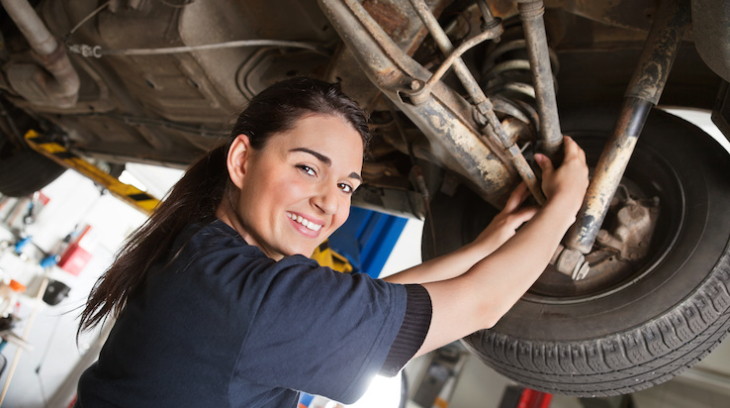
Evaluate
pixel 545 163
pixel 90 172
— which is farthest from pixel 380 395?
pixel 545 163

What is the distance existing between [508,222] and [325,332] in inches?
22.6

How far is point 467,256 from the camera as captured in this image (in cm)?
100

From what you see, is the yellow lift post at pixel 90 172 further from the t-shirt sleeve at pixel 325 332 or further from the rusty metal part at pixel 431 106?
the t-shirt sleeve at pixel 325 332

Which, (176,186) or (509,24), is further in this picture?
(509,24)

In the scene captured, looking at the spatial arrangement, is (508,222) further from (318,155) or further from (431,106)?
(318,155)

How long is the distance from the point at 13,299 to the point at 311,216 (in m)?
3.67

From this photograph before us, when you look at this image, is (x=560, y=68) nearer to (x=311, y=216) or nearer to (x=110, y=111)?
(x=311, y=216)

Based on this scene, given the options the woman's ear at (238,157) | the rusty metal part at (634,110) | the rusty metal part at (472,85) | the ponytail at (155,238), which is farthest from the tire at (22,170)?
the rusty metal part at (634,110)

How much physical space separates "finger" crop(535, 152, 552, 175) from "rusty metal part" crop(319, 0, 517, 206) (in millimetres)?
67

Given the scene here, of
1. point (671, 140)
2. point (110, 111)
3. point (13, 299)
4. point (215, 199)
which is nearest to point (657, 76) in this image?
point (671, 140)

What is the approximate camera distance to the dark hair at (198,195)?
84 centimetres

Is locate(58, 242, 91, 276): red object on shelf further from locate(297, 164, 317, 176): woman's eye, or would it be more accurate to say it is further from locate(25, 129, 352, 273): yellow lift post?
locate(297, 164, 317, 176): woman's eye

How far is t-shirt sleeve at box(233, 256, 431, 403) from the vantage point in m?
0.61

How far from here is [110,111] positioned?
6.47 feet
